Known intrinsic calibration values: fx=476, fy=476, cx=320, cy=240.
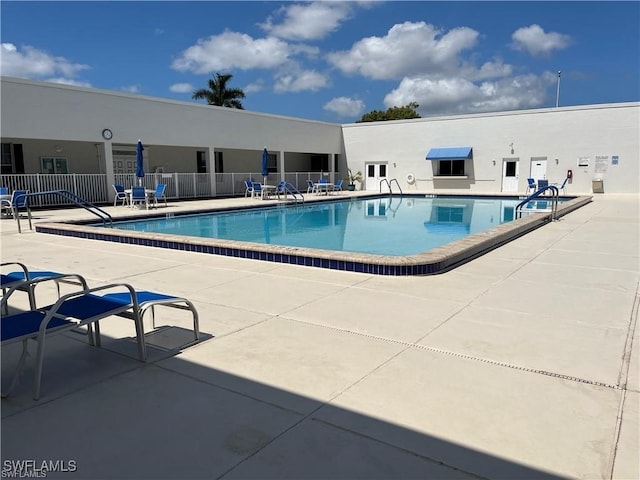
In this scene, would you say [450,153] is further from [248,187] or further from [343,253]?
[343,253]

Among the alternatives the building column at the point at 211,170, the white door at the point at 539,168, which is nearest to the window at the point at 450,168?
the white door at the point at 539,168

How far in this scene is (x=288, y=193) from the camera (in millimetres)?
23688

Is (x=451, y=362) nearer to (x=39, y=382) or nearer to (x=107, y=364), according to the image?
(x=107, y=364)

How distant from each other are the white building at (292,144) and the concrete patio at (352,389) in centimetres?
1435

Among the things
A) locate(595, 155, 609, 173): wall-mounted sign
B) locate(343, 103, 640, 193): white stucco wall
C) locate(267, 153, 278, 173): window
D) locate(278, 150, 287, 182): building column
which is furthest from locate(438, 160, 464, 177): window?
locate(267, 153, 278, 173): window

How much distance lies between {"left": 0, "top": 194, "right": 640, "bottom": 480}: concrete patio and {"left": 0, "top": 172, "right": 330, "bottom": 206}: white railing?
13.8 m

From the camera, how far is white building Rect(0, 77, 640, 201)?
17.3m

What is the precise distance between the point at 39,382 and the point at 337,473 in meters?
1.92

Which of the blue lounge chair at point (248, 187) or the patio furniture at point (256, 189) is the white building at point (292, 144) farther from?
the patio furniture at point (256, 189)

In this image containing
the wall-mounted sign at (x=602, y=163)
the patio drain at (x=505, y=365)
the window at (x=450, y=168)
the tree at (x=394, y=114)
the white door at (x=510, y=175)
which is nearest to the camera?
the patio drain at (x=505, y=365)

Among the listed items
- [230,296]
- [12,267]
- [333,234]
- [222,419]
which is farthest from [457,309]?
[333,234]

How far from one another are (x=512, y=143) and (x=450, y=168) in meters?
3.70

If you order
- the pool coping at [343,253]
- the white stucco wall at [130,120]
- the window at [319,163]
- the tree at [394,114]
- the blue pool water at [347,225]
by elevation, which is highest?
the tree at [394,114]

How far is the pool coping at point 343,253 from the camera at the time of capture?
6.08 meters
